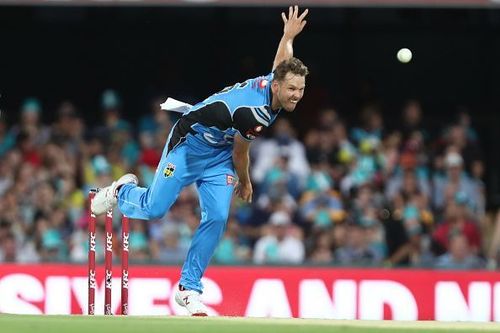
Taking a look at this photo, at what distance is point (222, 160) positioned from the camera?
31.4ft

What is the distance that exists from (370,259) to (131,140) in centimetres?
340

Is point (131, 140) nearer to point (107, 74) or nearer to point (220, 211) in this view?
point (107, 74)

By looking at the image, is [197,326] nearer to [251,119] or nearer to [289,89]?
[251,119]

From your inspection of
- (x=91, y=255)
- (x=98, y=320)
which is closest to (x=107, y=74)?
(x=91, y=255)

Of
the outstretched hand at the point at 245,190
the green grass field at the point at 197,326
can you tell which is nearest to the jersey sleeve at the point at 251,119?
the outstretched hand at the point at 245,190

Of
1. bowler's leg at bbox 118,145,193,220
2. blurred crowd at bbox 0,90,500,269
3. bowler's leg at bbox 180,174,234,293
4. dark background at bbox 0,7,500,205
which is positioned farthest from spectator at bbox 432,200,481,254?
bowler's leg at bbox 118,145,193,220

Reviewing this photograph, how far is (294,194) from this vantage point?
14.9 metres

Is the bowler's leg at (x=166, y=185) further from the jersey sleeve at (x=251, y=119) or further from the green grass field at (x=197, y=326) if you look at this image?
the green grass field at (x=197, y=326)

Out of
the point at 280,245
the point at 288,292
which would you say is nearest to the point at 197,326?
the point at 288,292

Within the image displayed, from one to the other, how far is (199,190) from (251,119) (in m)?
0.83

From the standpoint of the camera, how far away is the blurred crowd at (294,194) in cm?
1404

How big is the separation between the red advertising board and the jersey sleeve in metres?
4.08

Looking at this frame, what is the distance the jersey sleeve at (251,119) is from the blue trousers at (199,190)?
1.59 ft

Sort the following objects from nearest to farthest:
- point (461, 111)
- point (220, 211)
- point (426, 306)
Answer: point (220, 211), point (426, 306), point (461, 111)
